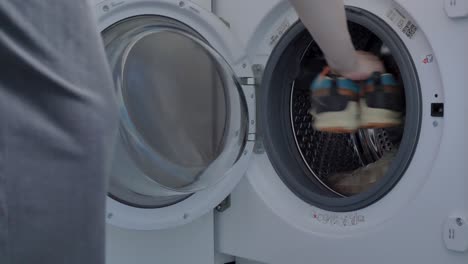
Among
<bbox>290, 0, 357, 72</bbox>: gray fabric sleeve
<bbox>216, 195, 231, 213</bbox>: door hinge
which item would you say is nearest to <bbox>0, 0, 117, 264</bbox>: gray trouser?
<bbox>290, 0, 357, 72</bbox>: gray fabric sleeve

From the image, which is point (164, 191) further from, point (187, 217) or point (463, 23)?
point (463, 23)

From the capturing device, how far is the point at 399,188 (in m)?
0.93

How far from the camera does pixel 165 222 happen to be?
1077mm

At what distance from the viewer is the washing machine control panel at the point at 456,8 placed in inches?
33.0

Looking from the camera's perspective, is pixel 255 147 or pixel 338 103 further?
pixel 255 147

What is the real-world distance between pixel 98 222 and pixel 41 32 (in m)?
0.16

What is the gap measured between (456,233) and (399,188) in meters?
0.11

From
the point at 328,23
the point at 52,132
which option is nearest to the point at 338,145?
the point at 328,23

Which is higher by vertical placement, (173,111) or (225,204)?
(173,111)

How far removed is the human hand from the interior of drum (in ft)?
0.32

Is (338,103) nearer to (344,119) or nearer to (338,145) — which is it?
(344,119)

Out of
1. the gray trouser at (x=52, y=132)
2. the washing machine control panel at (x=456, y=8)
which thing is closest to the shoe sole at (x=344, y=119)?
the washing machine control panel at (x=456, y=8)

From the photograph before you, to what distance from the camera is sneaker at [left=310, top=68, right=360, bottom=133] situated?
3.33 ft

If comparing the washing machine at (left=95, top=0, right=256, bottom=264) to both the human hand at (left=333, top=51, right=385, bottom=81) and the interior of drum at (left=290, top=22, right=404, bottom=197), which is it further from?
the human hand at (left=333, top=51, right=385, bottom=81)
